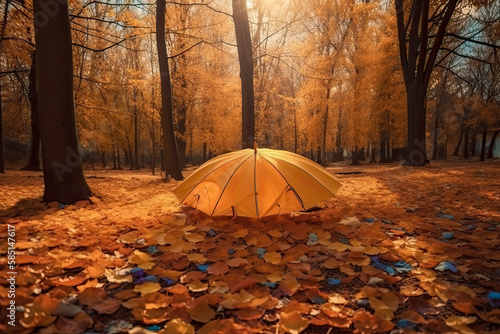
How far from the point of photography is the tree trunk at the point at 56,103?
11.6ft

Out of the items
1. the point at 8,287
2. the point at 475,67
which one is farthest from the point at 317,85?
the point at 475,67

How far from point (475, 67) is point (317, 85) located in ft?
52.1

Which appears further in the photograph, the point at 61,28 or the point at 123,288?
the point at 61,28

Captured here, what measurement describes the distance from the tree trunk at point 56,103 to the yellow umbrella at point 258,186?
1871 millimetres

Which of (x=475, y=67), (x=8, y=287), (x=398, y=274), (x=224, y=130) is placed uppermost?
(x=475, y=67)

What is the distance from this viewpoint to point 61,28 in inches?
142

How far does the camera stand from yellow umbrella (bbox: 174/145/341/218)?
278cm

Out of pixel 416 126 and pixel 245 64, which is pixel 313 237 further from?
pixel 416 126

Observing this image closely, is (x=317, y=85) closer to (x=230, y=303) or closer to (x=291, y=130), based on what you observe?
(x=291, y=130)

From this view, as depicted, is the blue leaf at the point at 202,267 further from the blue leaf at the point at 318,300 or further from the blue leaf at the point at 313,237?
the blue leaf at the point at 313,237

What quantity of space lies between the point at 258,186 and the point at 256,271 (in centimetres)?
105

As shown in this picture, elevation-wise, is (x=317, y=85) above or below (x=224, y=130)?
above

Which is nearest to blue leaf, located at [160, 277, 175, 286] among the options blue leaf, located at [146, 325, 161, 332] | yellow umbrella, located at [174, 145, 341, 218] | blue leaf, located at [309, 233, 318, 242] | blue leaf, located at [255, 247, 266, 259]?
blue leaf, located at [146, 325, 161, 332]

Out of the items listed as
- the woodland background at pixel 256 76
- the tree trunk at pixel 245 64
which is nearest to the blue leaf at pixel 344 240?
the tree trunk at pixel 245 64
